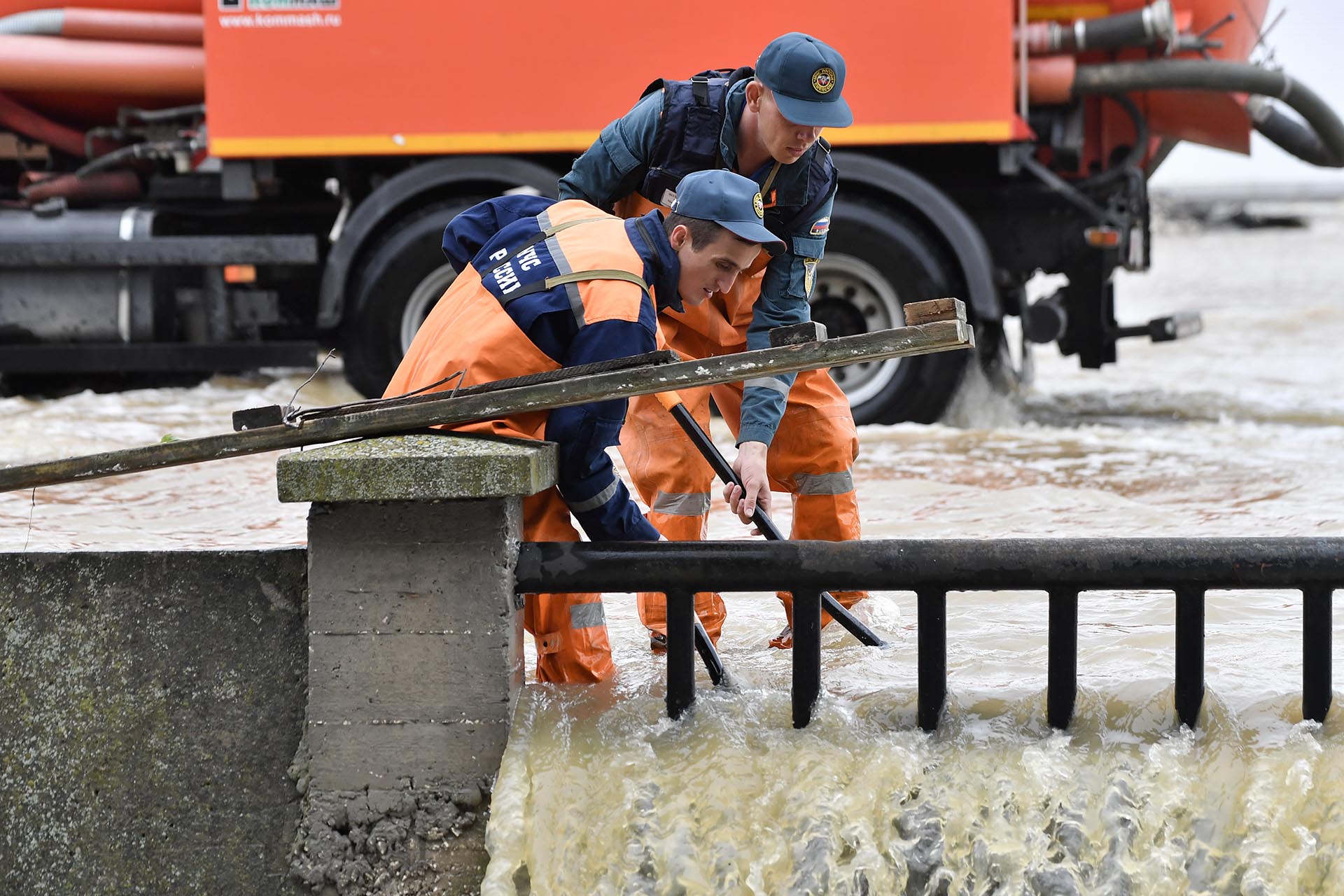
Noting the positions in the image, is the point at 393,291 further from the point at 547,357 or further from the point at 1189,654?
the point at 1189,654

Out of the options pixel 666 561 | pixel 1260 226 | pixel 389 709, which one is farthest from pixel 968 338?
pixel 1260 226

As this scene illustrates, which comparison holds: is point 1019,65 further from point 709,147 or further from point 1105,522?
point 709,147

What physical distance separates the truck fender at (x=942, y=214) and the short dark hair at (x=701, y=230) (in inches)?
159

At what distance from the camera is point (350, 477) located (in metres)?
2.79

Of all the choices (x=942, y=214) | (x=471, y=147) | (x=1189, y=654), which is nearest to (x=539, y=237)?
(x=1189, y=654)

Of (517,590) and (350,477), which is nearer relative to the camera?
(350,477)

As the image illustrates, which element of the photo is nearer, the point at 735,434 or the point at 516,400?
the point at 516,400

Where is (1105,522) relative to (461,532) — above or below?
below

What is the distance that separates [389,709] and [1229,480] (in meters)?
4.19

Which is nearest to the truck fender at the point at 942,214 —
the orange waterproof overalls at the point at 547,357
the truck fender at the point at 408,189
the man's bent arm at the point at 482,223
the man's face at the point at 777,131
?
the truck fender at the point at 408,189

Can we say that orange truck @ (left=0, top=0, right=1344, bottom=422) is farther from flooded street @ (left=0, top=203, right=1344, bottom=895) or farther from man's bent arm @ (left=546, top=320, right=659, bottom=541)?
man's bent arm @ (left=546, top=320, right=659, bottom=541)

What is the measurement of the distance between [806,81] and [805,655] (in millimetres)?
1380

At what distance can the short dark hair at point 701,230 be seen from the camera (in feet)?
10.1

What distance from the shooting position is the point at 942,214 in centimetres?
698
